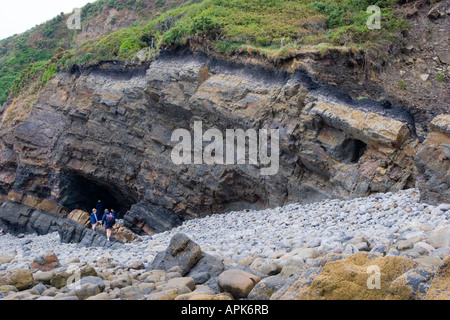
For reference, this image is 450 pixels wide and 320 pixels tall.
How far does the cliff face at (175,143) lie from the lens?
12.8 m

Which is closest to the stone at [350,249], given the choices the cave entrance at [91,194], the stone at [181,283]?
the stone at [181,283]

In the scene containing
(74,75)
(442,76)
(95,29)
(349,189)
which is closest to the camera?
(349,189)

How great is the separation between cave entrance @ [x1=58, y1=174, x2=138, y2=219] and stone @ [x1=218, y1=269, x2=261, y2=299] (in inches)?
621

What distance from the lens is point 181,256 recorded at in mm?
8438

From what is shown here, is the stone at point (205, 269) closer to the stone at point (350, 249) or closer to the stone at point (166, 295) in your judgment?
the stone at point (166, 295)

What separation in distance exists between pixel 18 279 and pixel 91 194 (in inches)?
681

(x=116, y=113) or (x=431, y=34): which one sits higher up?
(x=431, y=34)

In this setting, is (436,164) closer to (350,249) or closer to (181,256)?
(350,249)

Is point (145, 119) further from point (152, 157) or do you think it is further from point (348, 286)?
point (348, 286)

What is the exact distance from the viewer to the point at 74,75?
80.6ft

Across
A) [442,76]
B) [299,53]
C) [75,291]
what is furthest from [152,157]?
[75,291]

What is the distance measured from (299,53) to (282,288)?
34.9 feet

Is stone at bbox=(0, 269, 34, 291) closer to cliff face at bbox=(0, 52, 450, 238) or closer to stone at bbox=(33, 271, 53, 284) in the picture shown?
stone at bbox=(33, 271, 53, 284)

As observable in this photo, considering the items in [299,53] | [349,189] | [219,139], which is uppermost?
[299,53]
